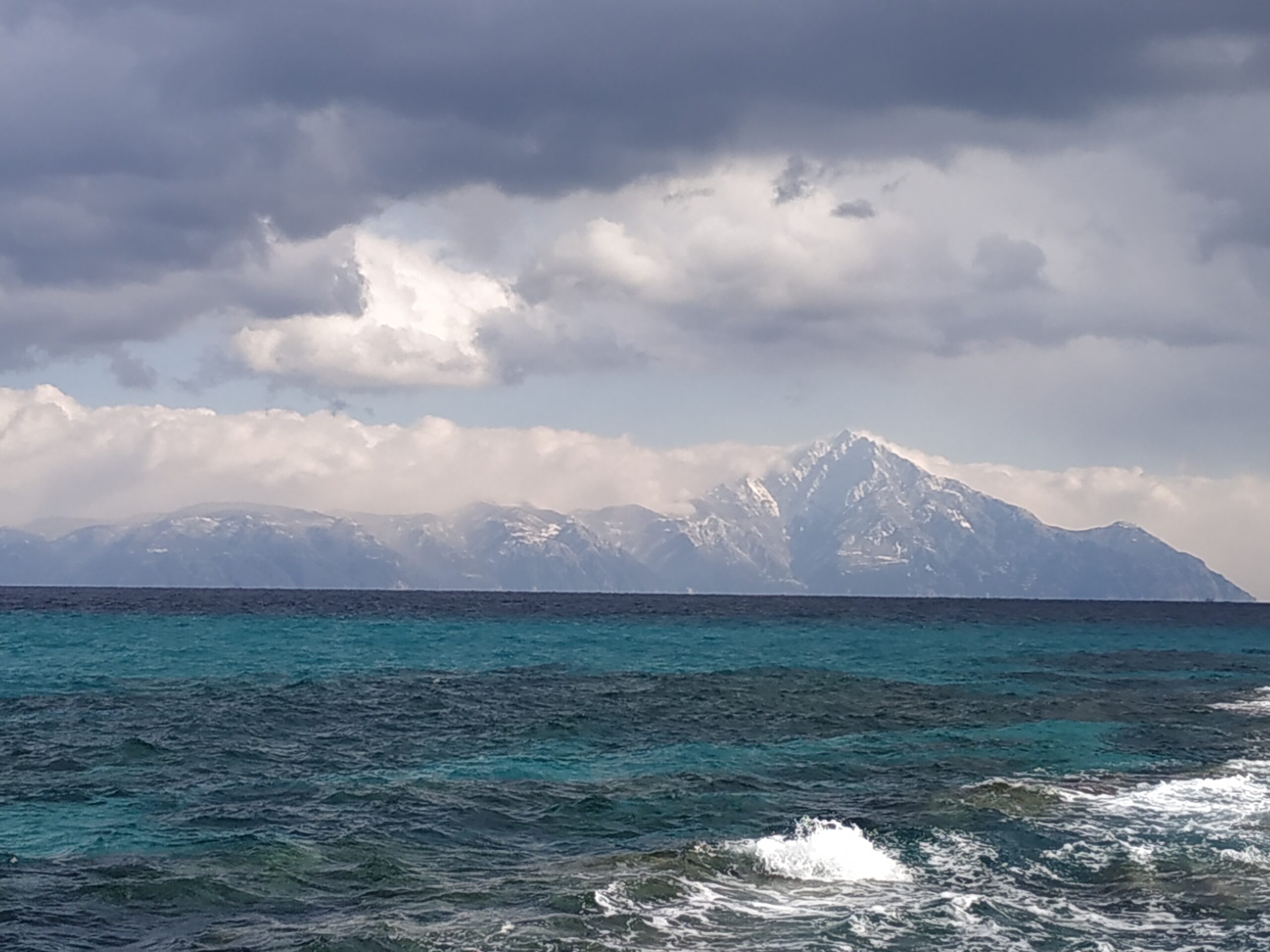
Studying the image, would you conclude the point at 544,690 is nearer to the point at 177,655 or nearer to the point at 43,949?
the point at 177,655

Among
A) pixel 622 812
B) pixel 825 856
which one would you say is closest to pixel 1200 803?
pixel 825 856

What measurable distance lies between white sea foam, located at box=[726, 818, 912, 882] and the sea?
101 mm

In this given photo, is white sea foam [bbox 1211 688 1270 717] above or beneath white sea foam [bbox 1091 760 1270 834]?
above

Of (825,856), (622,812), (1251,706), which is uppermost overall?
(1251,706)

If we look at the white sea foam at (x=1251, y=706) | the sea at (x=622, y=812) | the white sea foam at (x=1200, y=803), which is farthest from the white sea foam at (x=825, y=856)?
the white sea foam at (x=1251, y=706)

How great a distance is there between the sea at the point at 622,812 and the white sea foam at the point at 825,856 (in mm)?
101

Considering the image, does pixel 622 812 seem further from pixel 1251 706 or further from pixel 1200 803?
pixel 1251 706

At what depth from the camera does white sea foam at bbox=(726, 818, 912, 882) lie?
1121 inches

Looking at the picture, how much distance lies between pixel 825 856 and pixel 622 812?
7.68 meters

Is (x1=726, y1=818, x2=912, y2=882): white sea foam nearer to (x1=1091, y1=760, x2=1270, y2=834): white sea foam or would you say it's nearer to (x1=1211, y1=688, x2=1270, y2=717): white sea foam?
(x1=1091, y1=760, x2=1270, y2=834): white sea foam

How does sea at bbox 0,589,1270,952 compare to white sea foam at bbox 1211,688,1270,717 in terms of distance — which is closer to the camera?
sea at bbox 0,589,1270,952

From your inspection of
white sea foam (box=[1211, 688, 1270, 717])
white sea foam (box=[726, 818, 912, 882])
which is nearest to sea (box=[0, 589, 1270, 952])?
white sea foam (box=[726, 818, 912, 882])

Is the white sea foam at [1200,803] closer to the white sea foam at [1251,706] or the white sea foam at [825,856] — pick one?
the white sea foam at [825,856]

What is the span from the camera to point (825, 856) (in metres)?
29.5
